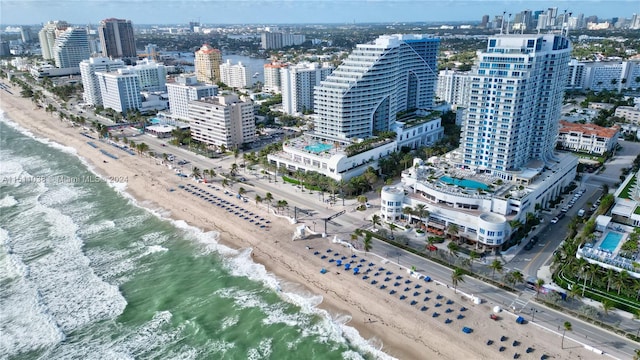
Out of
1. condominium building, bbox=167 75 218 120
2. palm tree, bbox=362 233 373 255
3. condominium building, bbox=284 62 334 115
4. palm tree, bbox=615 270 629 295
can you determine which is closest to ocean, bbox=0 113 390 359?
palm tree, bbox=362 233 373 255

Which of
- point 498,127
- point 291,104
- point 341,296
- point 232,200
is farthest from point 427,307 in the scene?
point 291,104

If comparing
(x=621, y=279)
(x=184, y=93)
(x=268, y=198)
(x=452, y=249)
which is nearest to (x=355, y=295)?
(x=452, y=249)

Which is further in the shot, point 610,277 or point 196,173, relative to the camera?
point 196,173

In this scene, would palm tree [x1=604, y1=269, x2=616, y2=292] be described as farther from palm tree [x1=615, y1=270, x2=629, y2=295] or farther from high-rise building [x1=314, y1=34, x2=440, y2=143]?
high-rise building [x1=314, y1=34, x2=440, y2=143]

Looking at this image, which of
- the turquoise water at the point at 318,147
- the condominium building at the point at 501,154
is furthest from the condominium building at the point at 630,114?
the turquoise water at the point at 318,147

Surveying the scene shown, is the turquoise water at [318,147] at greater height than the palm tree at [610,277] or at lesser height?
greater

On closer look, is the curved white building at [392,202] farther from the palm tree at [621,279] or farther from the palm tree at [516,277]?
the palm tree at [621,279]

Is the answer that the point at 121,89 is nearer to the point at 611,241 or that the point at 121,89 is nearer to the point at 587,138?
the point at 587,138
